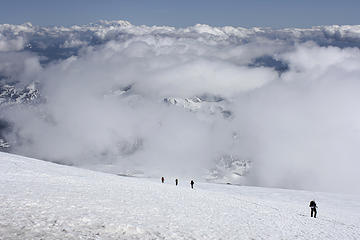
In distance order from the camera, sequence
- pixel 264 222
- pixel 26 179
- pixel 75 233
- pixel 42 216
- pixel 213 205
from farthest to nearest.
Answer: pixel 26 179
pixel 213 205
pixel 264 222
pixel 42 216
pixel 75 233

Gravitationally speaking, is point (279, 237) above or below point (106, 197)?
below

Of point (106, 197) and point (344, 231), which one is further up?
point (106, 197)

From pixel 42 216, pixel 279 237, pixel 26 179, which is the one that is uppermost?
pixel 26 179

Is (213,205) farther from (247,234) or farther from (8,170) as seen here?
(8,170)

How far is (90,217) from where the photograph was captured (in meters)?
Result: 19.7

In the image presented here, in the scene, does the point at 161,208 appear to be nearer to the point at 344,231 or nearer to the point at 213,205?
the point at 213,205

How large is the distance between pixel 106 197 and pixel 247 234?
13282 mm

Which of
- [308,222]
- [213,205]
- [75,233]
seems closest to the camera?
[75,233]

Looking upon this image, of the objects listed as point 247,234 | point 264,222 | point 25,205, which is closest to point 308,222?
point 264,222

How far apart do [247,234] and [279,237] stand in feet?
7.33

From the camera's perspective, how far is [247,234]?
20.3m

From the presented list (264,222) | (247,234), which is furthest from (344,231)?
(247,234)

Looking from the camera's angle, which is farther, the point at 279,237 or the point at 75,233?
the point at 279,237

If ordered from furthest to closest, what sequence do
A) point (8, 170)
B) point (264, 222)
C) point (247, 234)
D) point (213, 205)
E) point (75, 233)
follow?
point (8, 170)
point (213, 205)
point (264, 222)
point (247, 234)
point (75, 233)
